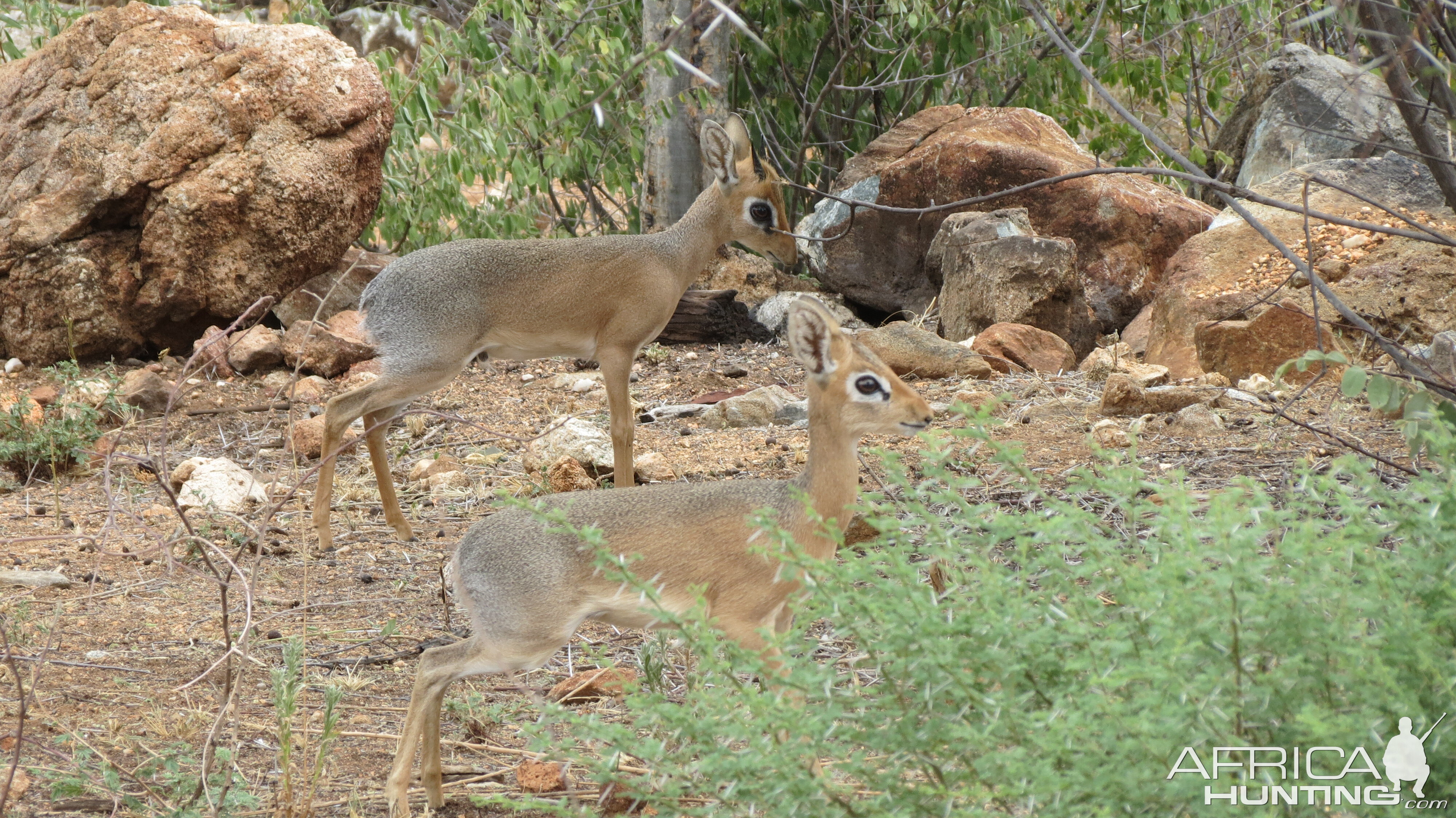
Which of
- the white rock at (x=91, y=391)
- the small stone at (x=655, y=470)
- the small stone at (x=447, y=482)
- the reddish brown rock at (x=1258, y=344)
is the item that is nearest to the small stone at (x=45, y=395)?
the white rock at (x=91, y=391)

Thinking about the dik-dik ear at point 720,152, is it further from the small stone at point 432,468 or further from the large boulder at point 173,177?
the large boulder at point 173,177

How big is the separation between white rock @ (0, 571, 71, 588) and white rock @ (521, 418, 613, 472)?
6.70 ft

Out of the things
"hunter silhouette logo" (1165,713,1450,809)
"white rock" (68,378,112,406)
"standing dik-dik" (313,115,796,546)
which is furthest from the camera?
"white rock" (68,378,112,406)

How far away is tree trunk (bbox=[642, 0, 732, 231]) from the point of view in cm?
981

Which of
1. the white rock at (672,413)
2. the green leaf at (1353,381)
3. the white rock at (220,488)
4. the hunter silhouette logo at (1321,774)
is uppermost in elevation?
the green leaf at (1353,381)

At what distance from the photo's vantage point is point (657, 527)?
3680mm

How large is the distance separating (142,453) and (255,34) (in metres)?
3.25

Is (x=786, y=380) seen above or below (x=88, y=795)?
below

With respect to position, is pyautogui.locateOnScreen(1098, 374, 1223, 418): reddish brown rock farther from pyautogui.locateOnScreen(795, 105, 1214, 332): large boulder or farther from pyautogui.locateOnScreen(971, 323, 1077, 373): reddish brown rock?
pyautogui.locateOnScreen(795, 105, 1214, 332): large boulder

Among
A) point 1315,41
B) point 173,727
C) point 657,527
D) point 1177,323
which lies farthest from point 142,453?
point 1315,41

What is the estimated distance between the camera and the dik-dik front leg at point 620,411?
6.17 meters

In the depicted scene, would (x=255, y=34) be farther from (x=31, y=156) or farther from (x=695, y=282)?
(x=695, y=282)

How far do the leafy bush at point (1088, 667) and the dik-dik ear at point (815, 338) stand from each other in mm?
1016

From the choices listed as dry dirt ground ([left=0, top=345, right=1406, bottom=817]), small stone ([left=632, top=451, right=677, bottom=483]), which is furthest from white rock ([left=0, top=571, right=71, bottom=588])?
small stone ([left=632, top=451, right=677, bottom=483])
